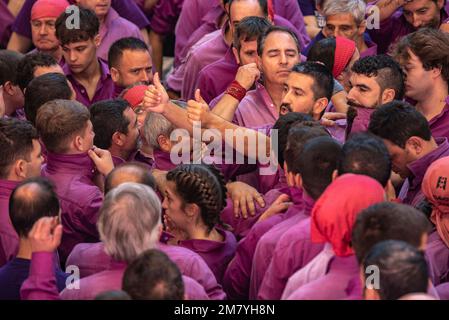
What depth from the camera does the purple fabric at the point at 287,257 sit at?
4523mm

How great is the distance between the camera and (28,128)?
17.6ft

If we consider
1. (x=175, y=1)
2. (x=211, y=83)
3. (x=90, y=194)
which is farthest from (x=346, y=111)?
(x=175, y=1)

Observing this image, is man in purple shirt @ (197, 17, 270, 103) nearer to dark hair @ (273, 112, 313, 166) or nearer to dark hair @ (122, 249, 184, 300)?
dark hair @ (273, 112, 313, 166)

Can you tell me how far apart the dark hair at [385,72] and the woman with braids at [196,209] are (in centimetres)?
130

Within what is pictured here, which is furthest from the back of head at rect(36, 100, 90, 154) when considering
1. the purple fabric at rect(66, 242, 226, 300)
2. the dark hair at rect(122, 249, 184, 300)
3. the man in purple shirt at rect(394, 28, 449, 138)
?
the man in purple shirt at rect(394, 28, 449, 138)

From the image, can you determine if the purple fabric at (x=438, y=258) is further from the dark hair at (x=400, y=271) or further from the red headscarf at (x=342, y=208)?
the dark hair at (x=400, y=271)

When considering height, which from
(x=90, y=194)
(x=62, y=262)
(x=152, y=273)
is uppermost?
(x=152, y=273)

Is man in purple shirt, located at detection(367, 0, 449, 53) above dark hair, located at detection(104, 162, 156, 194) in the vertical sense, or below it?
below

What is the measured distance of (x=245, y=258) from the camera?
496 centimetres

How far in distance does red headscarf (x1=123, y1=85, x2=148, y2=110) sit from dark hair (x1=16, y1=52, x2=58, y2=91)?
0.45 m

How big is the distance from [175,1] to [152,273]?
5348 mm

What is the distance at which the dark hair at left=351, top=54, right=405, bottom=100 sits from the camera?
595 cm

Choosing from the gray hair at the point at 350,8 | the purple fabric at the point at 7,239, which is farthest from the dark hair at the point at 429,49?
the purple fabric at the point at 7,239
